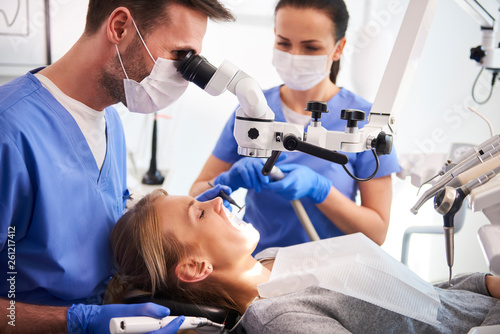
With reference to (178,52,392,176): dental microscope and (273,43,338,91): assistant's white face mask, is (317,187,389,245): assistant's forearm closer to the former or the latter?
(273,43,338,91): assistant's white face mask

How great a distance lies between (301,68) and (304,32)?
0.44ft

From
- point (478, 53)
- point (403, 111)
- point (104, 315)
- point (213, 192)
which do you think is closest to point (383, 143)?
point (213, 192)

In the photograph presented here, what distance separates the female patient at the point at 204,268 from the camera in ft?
4.17

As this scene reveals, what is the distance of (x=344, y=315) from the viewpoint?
1171 mm

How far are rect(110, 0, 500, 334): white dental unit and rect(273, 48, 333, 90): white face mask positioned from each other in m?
0.57

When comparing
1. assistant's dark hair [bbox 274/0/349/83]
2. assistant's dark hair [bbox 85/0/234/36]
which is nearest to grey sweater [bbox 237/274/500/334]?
assistant's dark hair [bbox 85/0/234/36]

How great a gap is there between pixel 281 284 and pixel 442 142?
231cm

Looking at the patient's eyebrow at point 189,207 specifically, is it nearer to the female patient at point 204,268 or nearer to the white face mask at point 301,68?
the female patient at point 204,268

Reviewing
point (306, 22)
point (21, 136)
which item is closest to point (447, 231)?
point (306, 22)

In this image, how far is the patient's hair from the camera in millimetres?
1314

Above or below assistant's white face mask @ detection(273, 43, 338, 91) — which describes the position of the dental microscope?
below

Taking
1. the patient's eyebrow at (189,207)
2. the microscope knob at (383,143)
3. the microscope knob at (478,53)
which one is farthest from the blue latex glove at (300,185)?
the microscope knob at (478,53)

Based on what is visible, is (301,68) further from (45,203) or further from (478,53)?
(45,203)

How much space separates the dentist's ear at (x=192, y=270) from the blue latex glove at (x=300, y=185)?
0.36 metres
